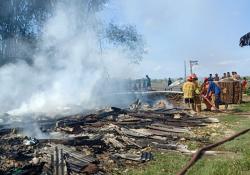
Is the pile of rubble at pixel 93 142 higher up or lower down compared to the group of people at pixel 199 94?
lower down

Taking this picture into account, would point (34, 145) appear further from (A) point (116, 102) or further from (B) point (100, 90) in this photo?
(B) point (100, 90)

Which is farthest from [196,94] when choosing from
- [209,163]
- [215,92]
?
[209,163]

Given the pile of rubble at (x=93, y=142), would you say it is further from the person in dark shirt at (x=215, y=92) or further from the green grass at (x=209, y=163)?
the person in dark shirt at (x=215, y=92)

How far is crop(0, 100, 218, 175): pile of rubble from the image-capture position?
26.3 feet

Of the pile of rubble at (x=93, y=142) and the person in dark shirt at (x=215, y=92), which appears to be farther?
the person in dark shirt at (x=215, y=92)

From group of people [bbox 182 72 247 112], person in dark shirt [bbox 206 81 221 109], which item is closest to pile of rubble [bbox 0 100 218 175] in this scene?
group of people [bbox 182 72 247 112]

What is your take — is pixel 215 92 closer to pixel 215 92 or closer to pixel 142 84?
pixel 215 92

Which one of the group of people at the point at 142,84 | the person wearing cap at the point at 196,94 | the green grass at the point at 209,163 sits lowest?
the green grass at the point at 209,163

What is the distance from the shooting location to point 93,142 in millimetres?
10195

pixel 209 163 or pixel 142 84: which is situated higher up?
pixel 142 84

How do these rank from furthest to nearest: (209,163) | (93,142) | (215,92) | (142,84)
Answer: (142,84)
(215,92)
(93,142)
(209,163)

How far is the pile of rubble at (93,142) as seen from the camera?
802 cm

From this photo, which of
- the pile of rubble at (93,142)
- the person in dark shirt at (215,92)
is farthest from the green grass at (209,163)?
the person in dark shirt at (215,92)

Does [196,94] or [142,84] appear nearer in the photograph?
[196,94]
